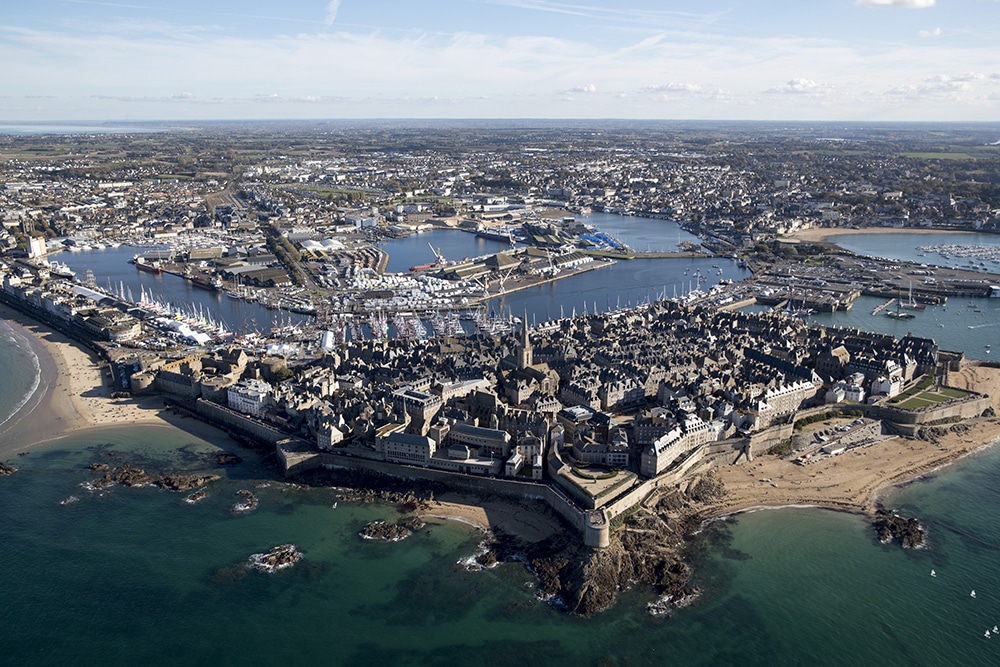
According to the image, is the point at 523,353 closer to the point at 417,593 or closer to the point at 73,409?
the point at 417,593

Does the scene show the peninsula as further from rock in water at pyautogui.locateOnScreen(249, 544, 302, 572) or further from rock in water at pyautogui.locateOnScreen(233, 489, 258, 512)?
rock in water at pyautogui.locateOnScreen(249, 544, 302, 572)

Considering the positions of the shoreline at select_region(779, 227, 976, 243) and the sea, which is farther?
the shoreline at select_region(779, 227, 976, 243)

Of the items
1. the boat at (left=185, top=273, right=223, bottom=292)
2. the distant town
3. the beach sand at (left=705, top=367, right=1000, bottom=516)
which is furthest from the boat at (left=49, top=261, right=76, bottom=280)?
the beach sand at (left=705, top=367, right=1000, bottom=516)

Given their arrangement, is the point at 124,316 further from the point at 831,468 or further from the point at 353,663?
the point at 831,468

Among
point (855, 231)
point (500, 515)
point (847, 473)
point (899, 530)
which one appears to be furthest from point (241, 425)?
point (855, 231)

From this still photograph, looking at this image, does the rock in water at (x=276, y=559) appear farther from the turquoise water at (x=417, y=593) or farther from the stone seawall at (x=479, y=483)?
the stone seawall at (x=479, y=483)

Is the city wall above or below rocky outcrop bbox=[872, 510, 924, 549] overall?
above

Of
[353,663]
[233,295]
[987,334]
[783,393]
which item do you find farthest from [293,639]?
[987,334]

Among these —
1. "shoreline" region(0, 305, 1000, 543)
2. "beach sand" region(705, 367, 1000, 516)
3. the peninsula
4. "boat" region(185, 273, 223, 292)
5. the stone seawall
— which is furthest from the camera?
"boat" region(185, 273, 223, 292)

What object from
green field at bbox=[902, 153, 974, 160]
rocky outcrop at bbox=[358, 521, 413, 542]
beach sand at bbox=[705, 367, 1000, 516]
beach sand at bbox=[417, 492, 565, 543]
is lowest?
rocky outcrop at bbox=[358, 521, 413, 542]
